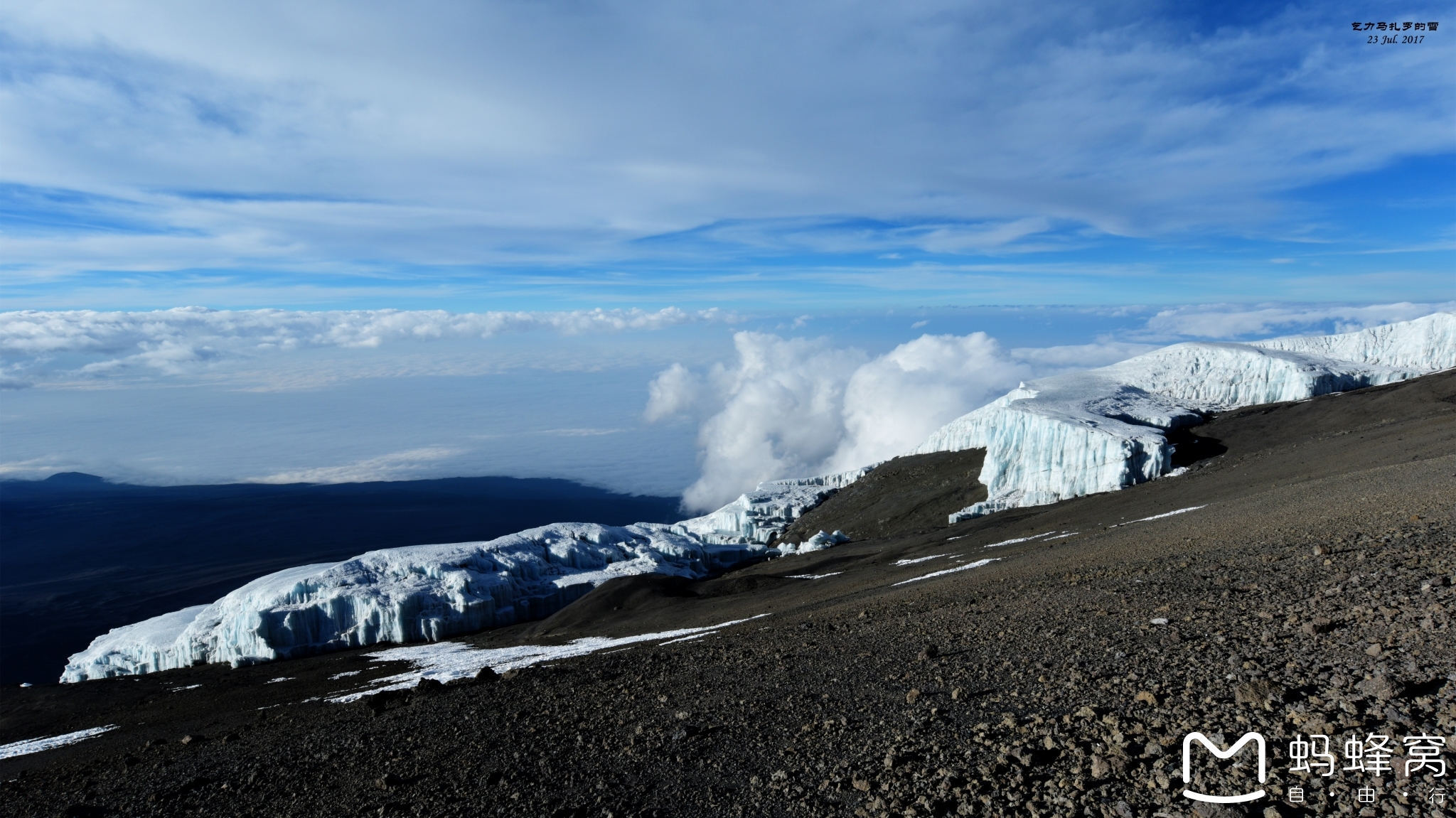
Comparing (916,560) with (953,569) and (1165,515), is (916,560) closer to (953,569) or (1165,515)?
(953,569)

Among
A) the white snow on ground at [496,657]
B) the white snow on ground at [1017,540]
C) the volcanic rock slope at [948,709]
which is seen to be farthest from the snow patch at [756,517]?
the volcanic rock slope at [948,709]

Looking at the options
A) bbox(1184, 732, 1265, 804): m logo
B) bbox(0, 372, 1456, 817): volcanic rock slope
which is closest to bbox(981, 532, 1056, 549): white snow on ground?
bbox(0, 372, 1456, 817): volcanic rock slope

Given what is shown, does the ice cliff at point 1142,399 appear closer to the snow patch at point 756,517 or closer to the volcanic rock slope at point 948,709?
the snow patch at point 756,517

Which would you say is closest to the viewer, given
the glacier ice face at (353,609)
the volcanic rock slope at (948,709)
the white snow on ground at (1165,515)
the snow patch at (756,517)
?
the volcanic rock slope at (948,709)

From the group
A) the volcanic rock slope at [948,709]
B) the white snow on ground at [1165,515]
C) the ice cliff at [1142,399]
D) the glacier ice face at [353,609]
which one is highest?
the ice cliff at [1142,399]

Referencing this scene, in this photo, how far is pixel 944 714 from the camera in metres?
9.55

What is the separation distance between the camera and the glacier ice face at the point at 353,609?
45125 mm

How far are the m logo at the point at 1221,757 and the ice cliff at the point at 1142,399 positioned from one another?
55.2 m

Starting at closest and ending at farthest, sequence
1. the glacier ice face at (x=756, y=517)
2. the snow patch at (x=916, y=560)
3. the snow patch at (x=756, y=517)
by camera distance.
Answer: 1. the snow patch at (x=916, y=560)
2. the snow patch at (x=756, y=517)
3. the glacier ice face at (x=756, y=517)

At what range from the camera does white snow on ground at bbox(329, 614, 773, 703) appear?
22062 mm

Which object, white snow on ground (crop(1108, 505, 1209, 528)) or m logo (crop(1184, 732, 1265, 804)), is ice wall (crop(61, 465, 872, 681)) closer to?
white snow on ground (crop(1108, 505, 1209, 528))

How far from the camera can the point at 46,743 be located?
76.7 ft

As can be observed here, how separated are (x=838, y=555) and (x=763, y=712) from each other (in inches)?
1707

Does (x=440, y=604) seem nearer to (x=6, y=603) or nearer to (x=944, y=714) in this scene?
(x=944, y=714)
